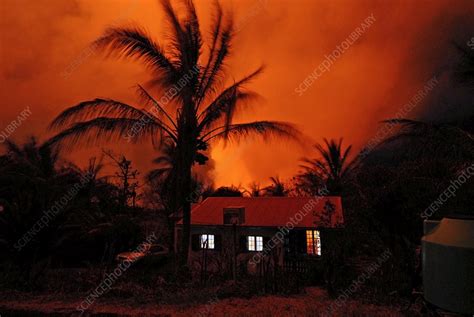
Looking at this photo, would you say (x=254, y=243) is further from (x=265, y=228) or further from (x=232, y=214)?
(x=232, y=214)

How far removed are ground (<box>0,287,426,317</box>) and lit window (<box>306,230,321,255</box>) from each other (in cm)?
761

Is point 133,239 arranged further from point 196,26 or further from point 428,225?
point 428,225

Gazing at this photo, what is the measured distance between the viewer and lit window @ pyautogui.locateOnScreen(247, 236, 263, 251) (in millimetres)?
14812

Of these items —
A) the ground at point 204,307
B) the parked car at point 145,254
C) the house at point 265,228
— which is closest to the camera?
the ground at point 204,307

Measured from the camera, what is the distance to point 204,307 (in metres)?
5.99

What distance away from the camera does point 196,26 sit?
9.36m

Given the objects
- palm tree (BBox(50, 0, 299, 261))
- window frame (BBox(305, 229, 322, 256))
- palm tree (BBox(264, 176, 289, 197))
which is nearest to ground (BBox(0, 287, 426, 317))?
palm tree (BBox(50, 0, 299, 261))

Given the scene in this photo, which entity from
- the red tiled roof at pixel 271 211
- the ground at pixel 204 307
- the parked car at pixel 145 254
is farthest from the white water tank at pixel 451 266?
the parked car at pixel 145 254

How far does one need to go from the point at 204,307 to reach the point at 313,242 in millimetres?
9238

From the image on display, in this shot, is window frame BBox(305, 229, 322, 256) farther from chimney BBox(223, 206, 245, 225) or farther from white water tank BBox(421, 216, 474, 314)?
white water tank BBox(421, 216, 474, 314)

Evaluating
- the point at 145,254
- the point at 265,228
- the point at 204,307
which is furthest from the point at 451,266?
the point at 145,254

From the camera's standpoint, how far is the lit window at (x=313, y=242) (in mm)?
14094

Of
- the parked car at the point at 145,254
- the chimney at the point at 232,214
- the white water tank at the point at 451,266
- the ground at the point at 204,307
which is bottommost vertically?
the ground at the point at 204,307

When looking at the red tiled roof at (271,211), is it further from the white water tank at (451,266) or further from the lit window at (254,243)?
the white water tank at (451,266)
